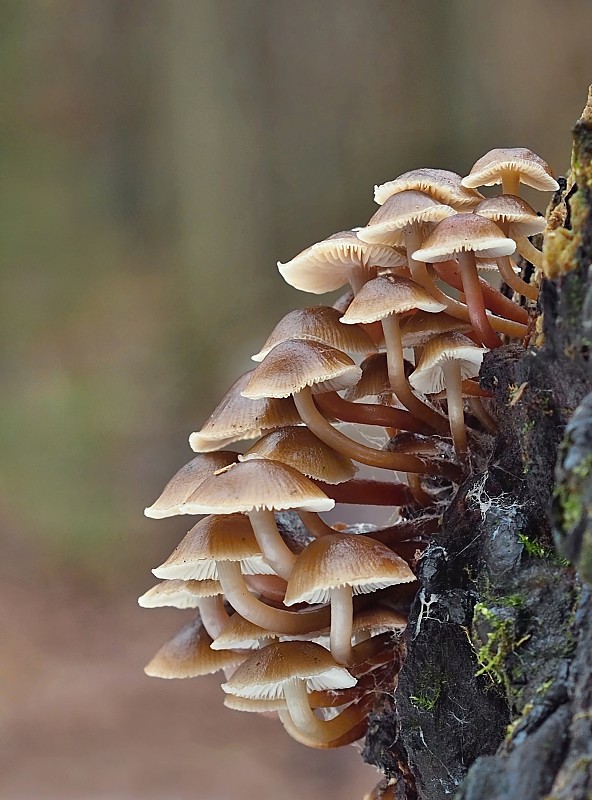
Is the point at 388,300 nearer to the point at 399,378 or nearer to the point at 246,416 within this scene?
the point at 399,378

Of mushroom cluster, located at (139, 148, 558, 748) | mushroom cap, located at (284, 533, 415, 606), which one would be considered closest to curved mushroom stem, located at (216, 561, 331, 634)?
mushroom cluster, located at (139, 148, 558, 748)

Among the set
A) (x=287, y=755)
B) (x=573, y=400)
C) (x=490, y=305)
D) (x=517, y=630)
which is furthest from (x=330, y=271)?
(x=287, y=755)

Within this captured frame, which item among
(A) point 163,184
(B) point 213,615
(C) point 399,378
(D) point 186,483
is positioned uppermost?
(A) point 163,184

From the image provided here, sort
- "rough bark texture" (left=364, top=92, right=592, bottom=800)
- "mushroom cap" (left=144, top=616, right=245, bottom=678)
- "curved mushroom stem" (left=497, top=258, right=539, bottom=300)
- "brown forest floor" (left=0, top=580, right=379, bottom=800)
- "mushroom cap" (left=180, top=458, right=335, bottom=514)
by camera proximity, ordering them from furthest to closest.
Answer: "brown forest floor" (left=0, top=580, right=379, bottom=800) → "mushroom cap" (left=144, top=616, right=245, bottom=678) → "curved mushroom stem" (left=497, top=258, right=539, bottom=300) → "mushroom cap" (left=180, top=458, right=335, bottom=514) → "rough bark texture" (left=364, top=92, right=592, bottom=800)

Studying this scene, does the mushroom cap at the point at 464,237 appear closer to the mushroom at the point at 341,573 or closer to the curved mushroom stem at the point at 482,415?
the curved mushroom stem at the point at 482,415

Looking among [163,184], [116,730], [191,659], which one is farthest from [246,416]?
[163,184]

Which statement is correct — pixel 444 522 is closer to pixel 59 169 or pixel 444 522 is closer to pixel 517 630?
pixel 517 630

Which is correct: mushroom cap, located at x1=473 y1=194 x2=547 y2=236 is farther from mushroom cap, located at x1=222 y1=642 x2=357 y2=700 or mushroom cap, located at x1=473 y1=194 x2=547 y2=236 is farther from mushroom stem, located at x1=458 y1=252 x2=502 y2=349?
mushroom cap, located at x1=222 y1=642 x2=357 y2=700
